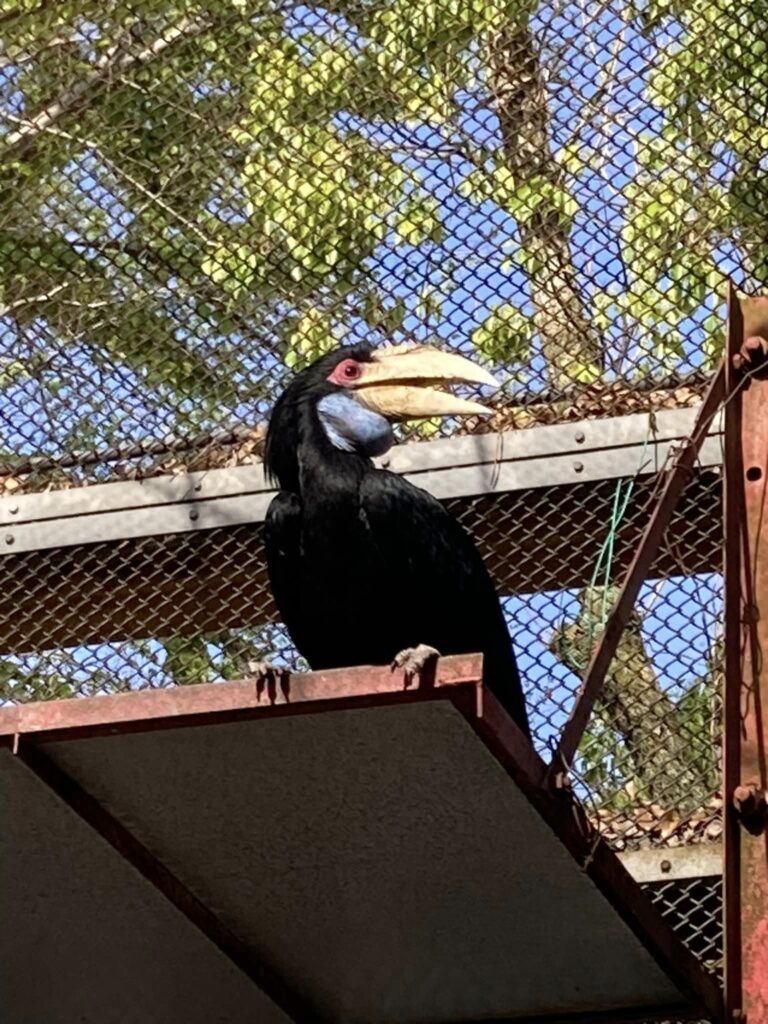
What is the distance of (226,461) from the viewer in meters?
4.67

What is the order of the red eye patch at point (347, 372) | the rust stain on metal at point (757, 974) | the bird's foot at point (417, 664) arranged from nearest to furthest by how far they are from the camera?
1. the bird's foot at point (417, 664)
2. the rust stain on metal at point (757, 974)
3. the red eye patch at point (347, 372)

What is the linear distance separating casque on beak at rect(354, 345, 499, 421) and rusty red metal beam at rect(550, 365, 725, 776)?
2.88 feet

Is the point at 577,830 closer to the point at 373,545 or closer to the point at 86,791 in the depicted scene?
the point at 86,791

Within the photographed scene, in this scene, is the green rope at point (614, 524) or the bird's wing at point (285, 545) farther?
the bird's wing at point (285, 545)

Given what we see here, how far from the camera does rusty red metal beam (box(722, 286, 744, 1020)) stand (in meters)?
Result: 3.21

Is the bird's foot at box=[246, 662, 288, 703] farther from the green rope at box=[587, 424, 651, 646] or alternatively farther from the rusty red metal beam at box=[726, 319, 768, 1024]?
the green rope at box=[587, 424, 651, 646]

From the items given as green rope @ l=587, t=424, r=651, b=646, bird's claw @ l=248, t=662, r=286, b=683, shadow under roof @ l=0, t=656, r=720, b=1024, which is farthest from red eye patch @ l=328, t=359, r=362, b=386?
bird's claw @ l=248, t=662, r=286, b=683

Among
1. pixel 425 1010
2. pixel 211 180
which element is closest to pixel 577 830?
pixel 425 1010

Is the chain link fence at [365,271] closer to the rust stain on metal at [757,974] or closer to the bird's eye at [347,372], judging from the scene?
the bird's eye at [347,372]

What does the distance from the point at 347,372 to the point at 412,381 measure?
205 millimetres

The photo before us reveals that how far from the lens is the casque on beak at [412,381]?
4.36 meters

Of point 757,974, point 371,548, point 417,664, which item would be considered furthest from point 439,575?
point 417,664

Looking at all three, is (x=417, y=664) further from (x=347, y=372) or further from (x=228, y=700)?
(x=347, y=372)

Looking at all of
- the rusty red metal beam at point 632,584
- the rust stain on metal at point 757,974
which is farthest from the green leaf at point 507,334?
the rust stain on metal at point 757,974
